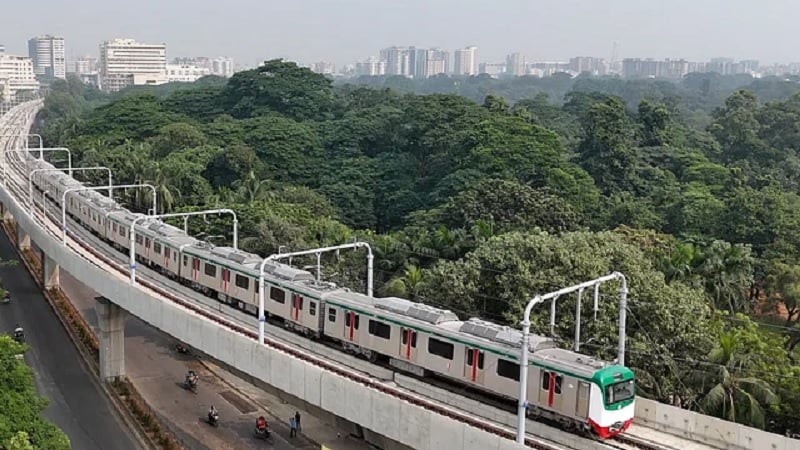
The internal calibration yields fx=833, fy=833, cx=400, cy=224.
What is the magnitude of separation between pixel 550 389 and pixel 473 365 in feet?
7.45

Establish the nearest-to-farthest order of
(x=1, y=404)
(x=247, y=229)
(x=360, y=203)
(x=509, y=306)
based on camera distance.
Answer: (x=1, y=404), (x=509, y=306), (x=247, y=229), (x=360, y=203)

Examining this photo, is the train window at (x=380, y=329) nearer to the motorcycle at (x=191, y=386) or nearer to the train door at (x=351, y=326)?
the train door at (x=351, y=326)

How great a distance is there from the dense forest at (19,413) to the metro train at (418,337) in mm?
7602

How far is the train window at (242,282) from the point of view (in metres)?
26.8

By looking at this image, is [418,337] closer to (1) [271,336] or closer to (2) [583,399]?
(2) [583,399]

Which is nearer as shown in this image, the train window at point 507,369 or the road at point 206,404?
the train window at point 507,369

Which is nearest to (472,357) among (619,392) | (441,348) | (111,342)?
(441,348)

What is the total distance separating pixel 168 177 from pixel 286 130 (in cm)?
1547

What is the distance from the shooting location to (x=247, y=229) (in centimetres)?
4003

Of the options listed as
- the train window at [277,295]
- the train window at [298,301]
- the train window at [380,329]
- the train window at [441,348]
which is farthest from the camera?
the train window at [277,295]

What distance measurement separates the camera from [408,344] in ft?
70.0

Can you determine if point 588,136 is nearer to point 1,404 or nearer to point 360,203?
point 360,203

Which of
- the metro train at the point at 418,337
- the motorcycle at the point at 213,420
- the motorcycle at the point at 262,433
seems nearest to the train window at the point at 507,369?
the metro train at the point at 418,337

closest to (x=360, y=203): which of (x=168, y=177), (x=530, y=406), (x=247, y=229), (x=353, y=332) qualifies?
(x=168, y=177)
